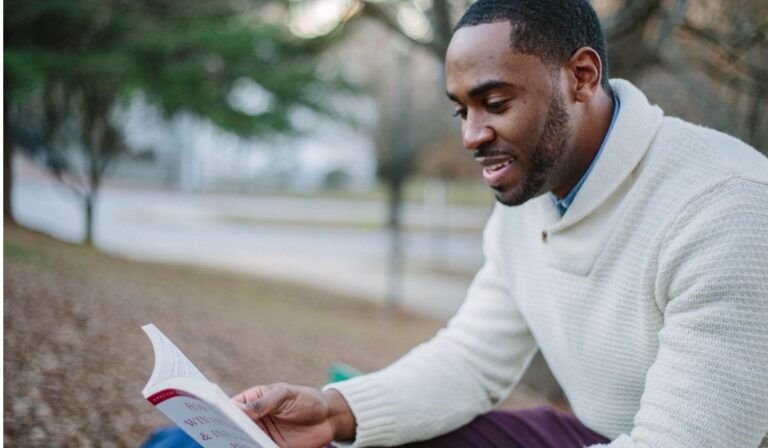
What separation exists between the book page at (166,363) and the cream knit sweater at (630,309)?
1.74ft

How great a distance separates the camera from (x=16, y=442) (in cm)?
295

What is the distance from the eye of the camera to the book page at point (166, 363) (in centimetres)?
152

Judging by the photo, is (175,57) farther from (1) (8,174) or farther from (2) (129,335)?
(2) (129,335)

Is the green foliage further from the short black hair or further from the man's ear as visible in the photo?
the man's ear

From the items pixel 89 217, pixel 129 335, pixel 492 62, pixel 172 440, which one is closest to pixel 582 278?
pixel 492 62

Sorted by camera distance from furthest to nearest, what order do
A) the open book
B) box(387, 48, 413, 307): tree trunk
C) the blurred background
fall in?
box(387, 48, 413, 307): tree trunk < the blurred background < the open book

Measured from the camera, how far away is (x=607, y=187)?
1.84 m

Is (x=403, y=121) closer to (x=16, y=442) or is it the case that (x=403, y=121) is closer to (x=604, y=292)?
(x=16, y=442)

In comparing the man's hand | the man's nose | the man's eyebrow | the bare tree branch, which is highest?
the bare tree branch

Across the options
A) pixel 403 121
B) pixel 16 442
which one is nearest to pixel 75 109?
pixel 403 121

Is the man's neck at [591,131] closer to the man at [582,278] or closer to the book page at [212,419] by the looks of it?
the man at [582,278]

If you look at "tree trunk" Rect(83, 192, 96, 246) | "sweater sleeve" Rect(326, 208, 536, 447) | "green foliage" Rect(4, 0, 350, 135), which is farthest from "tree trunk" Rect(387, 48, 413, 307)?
"sweater sleeve" Rect(326, 208, 536, 447)

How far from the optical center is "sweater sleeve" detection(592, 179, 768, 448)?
57.7 inches

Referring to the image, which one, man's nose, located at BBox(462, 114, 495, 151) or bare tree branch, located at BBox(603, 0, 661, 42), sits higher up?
Answer: bare tree branch, located at BBox(603, 0, 661, 42)
